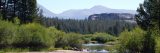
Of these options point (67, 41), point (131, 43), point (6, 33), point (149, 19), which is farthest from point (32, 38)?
point (131, 43)

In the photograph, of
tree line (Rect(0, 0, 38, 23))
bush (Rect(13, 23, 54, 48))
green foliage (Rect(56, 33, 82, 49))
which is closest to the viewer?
bush (Rect(13, 23, 54, 48))

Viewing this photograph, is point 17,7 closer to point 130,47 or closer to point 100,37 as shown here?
point 130,47

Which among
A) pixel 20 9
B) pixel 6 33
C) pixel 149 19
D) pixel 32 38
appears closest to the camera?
pixel 6 33

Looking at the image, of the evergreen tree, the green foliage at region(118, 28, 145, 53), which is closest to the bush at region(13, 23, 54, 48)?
the evergreen tree

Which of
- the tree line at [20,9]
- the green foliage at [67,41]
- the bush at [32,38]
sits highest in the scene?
the tree line at [20,9]

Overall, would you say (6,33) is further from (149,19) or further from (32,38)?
(149,19)

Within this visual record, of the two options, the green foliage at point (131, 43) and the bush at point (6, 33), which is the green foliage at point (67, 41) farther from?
the green foliage at point (131, 43)

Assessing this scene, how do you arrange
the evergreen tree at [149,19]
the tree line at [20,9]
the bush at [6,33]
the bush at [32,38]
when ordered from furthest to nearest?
the tree line at [20,9]
the bush at [32,38]
the bush at [6,33]
the evergreen tree at [149,19]

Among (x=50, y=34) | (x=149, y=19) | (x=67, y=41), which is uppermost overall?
(x=149, y=19)

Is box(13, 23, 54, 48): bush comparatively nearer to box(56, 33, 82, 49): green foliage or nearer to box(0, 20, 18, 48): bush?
box(0, 20, 18, 48): bush

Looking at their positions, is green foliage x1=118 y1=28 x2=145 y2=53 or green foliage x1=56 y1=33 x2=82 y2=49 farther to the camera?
green foliage x1=56 y1=33 x2=82 y2=49

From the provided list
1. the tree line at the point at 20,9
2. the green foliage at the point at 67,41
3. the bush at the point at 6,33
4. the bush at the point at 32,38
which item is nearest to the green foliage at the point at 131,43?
the bush at the point at 6,33

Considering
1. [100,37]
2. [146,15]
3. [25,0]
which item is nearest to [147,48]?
[146,15]

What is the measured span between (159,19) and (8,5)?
3730 cm
